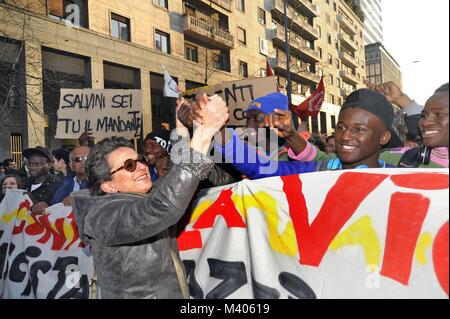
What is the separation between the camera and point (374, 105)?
6.16 ft

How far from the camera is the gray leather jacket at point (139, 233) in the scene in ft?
4.59

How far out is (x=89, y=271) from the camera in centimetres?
267

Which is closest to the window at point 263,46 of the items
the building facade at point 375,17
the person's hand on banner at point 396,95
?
the building facade at point 375,17

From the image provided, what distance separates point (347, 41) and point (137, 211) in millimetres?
10958

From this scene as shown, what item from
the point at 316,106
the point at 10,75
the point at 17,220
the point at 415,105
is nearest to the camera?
the point at 415,105

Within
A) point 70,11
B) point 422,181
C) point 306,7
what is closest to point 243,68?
point 306,7

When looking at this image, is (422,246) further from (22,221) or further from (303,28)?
(303,28)

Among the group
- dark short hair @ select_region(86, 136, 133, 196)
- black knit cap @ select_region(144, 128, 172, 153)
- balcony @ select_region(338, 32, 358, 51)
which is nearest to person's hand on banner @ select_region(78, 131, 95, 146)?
black knit cap @ select_region(144, 128, 172, 153)

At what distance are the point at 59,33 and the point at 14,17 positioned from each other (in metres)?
1.39

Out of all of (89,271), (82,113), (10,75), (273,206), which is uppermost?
A: (10,75)

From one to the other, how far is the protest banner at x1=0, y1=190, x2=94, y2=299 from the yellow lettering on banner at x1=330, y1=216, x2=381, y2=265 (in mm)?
1818

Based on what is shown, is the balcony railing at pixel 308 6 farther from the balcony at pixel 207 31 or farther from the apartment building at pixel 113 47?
the balcony at pixel 207 31

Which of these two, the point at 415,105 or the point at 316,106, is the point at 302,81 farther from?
the point at 415,105
